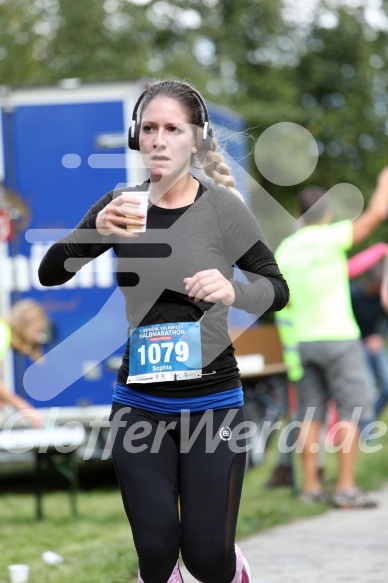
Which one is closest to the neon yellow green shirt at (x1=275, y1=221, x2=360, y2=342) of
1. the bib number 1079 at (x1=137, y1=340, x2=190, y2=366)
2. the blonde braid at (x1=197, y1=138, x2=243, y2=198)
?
the blonde braid at (x1=197, y1=138, x2=243, y2=198)

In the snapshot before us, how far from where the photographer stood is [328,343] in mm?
8695

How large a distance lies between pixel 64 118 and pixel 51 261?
20.3ft

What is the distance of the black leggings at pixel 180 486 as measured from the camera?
405cm

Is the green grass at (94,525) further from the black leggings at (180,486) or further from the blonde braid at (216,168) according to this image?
the blonde braid at (216,168)

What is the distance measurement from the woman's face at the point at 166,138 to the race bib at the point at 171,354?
527 millimetres

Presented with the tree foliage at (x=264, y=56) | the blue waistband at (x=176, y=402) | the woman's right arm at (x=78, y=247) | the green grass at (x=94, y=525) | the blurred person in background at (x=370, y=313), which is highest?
the tree foliage at (x=264, y=56)

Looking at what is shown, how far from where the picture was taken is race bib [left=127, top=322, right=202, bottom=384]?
4086 mm

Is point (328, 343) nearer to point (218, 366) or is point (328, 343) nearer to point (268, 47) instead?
point (218, 366)

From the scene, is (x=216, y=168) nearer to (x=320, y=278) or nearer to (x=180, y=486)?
(x=180, y=486)

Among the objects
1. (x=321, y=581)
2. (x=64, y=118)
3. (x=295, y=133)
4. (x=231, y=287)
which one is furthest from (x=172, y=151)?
(x=295, y=133)

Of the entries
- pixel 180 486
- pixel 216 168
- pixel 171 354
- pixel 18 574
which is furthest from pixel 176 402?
pixel 18 574

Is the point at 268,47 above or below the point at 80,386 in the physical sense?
above

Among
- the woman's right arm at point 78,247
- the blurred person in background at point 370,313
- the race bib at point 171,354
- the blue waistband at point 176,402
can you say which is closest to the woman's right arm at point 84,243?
the woman's right arm at point 78,247

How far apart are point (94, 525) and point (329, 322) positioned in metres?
2.21
